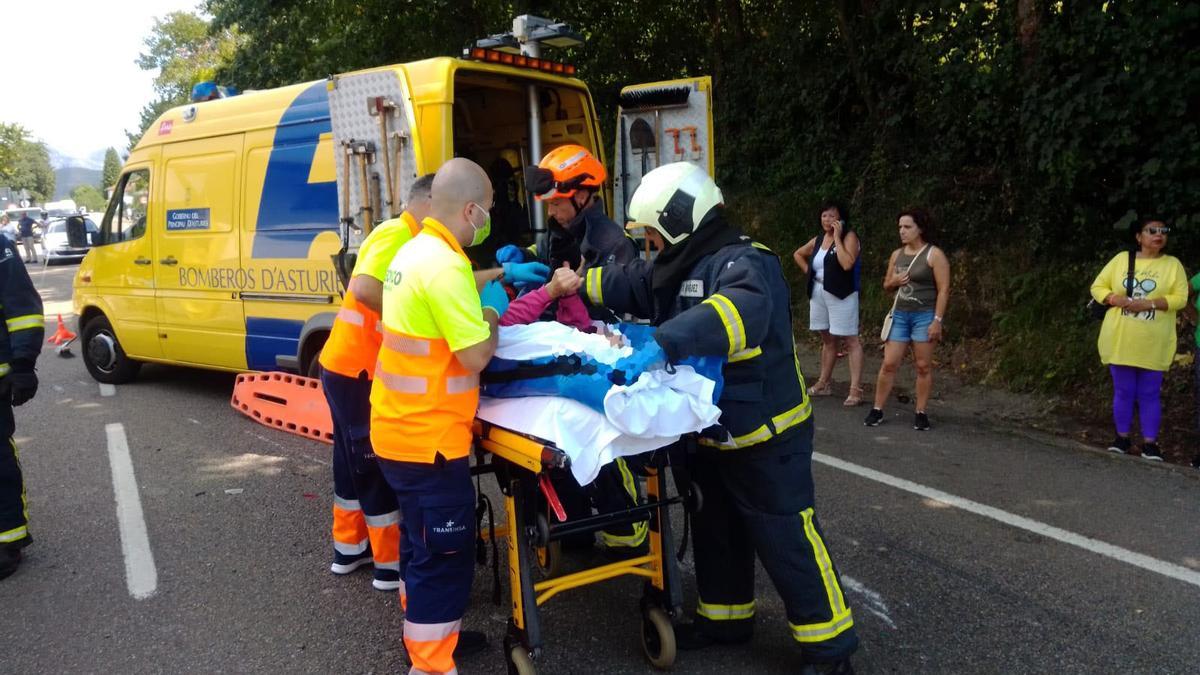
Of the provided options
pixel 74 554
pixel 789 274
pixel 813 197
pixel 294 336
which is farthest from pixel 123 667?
pixel 813 197

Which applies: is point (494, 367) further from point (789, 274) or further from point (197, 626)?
point (789, 274)

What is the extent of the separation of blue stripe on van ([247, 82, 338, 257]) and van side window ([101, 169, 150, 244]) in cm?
182

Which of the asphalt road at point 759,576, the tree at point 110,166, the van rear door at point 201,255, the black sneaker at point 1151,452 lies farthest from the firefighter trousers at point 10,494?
the tree at point 110,166

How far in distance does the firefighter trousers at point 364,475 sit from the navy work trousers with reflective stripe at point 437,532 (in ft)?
2.36

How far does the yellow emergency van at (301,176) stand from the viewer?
5344 millimetres

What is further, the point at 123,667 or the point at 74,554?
the point at 74,554

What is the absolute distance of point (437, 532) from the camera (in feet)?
9.53

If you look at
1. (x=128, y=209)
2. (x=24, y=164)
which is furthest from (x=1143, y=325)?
(x=24, y=164)

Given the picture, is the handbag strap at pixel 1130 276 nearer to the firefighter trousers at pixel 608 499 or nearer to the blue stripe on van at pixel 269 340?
the firefighter trousers at pixel 608 499

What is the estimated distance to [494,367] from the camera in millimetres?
2971

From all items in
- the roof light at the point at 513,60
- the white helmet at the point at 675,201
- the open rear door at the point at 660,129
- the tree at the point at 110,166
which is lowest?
the white helmet at the point at 675,201

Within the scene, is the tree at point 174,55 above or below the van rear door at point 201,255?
above

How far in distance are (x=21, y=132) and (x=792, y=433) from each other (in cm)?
7264

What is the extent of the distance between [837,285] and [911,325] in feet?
2.64
